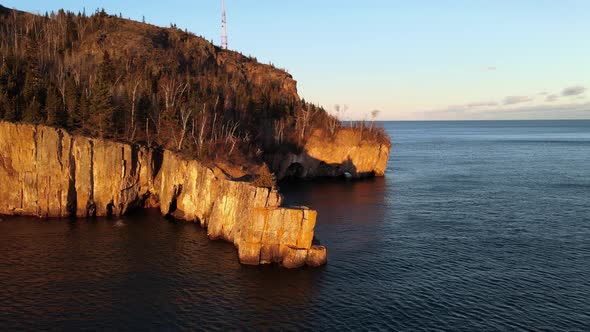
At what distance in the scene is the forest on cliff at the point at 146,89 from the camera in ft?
242

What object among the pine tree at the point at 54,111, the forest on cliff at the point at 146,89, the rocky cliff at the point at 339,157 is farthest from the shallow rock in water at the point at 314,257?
the rocky cliff at the point at 339,157

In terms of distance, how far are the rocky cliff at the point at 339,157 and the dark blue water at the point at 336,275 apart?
132 ft

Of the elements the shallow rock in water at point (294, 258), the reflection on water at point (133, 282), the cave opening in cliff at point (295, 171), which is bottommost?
the reflection on water at point (133, 282)

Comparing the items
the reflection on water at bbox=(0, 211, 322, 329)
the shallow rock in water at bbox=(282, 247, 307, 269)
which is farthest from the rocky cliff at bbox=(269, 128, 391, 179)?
the shallow rock in water at bbox=(282, 247, 307, 269)

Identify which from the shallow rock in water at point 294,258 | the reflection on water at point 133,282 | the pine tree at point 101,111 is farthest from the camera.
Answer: the pine tree at point 101,111

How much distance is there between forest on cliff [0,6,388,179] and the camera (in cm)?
7375

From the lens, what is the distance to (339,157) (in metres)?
118

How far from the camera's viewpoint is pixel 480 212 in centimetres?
7375

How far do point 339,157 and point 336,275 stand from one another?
73.5 metres

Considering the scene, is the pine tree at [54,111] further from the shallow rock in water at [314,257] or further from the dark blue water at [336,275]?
the shallow rock in water at [314,257]

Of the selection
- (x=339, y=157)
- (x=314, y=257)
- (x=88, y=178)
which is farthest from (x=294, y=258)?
(x=339, y=157)

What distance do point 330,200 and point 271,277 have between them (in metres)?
41.6

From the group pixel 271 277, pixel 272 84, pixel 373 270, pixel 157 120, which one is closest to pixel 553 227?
pixel 373 270

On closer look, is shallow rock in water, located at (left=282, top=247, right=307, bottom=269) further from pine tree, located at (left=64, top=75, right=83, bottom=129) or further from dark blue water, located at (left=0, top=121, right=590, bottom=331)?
pine tree, located at (left=64, top=75, right=83, bottom=129)
